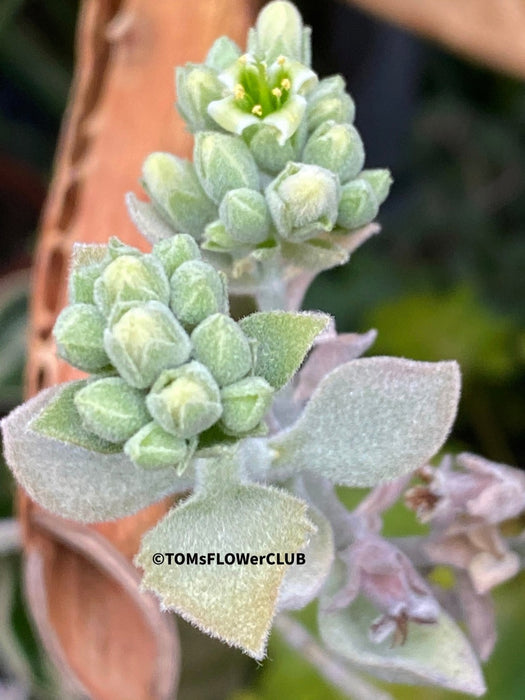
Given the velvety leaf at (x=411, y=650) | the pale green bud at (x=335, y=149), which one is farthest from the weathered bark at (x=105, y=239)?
the pale green bud at (x=335, y=149)

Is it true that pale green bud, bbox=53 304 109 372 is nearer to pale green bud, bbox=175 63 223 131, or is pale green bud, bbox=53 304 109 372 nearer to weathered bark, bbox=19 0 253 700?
pale green bud, bbox=175 63 223 131

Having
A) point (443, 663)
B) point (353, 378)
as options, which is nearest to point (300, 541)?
point (353, 378)

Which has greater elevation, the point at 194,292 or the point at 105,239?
the point at 194,292

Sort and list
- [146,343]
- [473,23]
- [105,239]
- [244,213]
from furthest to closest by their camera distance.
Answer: [473,23] → [105,239] → [244,213] → [146,343]

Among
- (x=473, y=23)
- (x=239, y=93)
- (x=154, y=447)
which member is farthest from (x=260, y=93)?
(x=473, y=23)

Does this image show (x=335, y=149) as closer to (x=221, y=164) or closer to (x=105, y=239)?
(x=221, y=164)

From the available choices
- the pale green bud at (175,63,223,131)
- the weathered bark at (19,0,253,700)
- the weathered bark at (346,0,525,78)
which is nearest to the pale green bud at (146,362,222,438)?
the pale green bud at (175,63,223,131)
